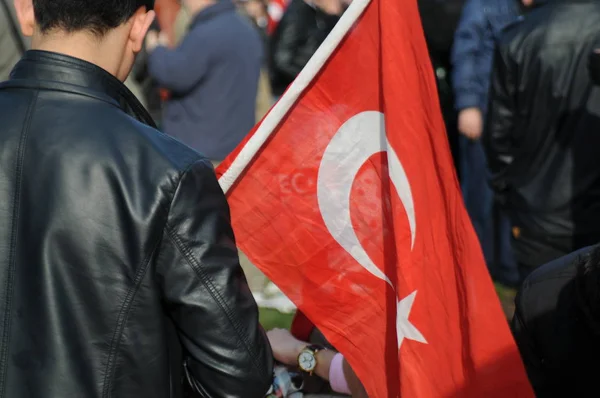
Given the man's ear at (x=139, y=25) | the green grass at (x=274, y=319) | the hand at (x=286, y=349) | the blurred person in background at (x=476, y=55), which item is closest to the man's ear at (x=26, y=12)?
the man's ear at (x=139, y=25)

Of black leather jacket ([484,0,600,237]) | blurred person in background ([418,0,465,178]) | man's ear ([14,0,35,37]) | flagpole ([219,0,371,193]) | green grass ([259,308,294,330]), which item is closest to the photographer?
man's ear ([14,0,35,37])

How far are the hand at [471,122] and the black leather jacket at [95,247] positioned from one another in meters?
3.90

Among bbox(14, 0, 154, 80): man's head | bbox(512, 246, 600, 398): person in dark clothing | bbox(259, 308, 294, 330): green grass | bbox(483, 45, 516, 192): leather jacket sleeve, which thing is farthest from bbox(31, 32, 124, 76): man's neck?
bbox(259, 308, 294, 330): green grass

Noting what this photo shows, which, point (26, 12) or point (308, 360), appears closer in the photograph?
point (26, 12)

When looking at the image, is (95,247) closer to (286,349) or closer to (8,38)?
(286,349)

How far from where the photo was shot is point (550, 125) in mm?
4430

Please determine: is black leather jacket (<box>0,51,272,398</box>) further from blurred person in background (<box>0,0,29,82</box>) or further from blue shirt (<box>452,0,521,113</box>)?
blue shirt (<box>452,0,521,113</box>)

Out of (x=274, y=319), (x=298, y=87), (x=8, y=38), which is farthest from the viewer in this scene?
(x=274, y=319)

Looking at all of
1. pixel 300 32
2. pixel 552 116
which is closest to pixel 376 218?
pixel 552 116

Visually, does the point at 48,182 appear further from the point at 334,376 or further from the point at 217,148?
the point at 217,148

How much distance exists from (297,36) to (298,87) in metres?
4.41

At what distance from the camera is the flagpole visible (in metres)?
2.32

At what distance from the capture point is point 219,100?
5.38m

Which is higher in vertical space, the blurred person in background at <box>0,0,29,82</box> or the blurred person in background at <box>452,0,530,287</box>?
the blurred person in background at <box>0,0,29,82</box>
